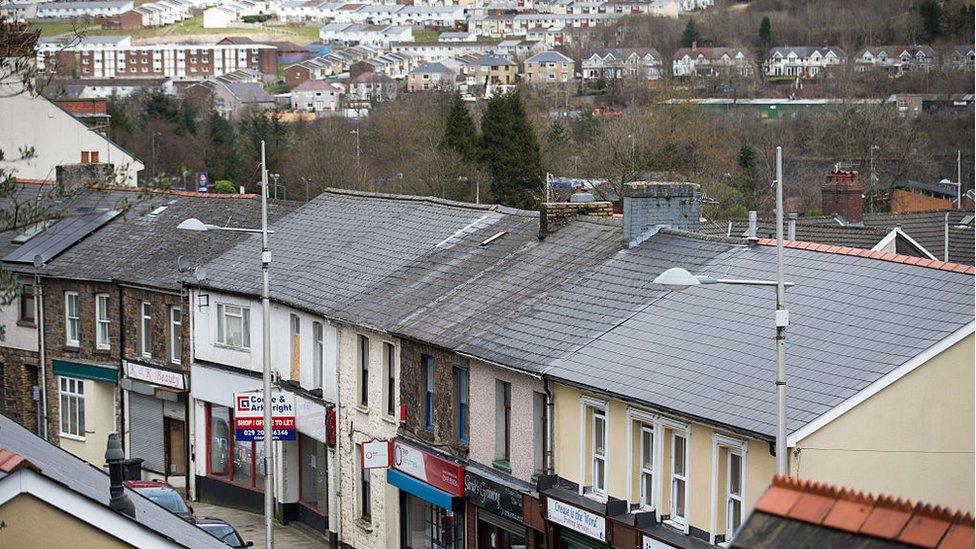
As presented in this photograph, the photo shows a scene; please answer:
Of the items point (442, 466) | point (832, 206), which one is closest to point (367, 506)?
point (442, 466)

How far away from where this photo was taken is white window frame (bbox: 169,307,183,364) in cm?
→ 4019

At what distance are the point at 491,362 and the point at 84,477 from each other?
10.9 m

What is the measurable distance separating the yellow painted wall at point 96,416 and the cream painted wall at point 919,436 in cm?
2443

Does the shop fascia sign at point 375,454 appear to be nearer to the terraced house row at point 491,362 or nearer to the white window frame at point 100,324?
the terraced house row at point 491,362

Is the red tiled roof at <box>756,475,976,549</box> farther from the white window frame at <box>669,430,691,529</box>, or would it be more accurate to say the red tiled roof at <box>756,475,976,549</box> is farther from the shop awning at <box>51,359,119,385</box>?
the shop awning at <box>51,359,119,385</box>

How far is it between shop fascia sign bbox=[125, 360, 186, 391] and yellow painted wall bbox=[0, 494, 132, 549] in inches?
1074

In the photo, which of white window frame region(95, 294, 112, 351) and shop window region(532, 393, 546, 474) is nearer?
shop window region(532, 393, 546, 474)

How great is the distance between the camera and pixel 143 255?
140ft

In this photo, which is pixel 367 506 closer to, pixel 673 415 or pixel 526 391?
pixel 526 391

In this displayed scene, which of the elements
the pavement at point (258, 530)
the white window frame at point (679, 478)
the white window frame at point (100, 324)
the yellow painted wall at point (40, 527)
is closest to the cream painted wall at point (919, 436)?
the white window frame at point (679, 478)

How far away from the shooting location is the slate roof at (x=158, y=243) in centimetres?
4162

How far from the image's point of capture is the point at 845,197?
1806 inches

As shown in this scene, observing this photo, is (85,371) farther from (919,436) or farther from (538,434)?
(919,436)

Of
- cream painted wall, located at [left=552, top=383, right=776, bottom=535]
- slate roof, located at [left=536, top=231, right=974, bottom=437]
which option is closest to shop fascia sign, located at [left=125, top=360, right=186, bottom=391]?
slate roof, located at [left=536, top=231, right=974, bottom=437]
